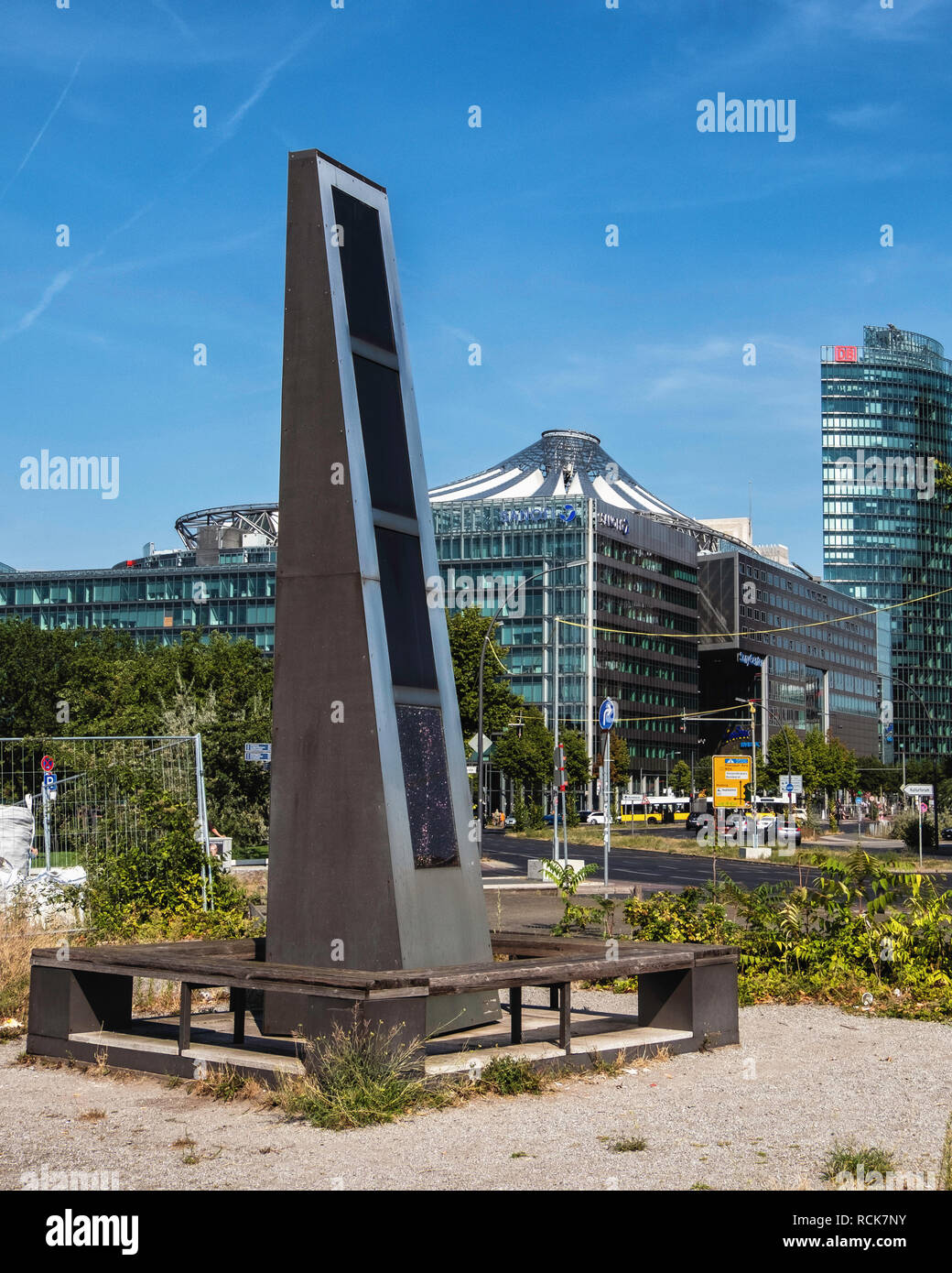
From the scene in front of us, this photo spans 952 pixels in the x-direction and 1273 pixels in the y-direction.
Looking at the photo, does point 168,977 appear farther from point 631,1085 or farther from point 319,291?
point 319,291

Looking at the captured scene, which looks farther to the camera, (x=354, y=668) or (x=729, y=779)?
(x=729, y=779)

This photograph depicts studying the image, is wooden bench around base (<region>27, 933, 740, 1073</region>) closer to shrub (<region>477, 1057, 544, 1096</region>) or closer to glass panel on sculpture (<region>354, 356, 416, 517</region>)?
shrub (<region>477, 1057, 544, 1096</region>)

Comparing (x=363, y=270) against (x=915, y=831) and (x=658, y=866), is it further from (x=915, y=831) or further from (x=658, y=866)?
(x=915, y=831)

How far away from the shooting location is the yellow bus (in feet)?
341

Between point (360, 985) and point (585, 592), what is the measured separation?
101759 mm

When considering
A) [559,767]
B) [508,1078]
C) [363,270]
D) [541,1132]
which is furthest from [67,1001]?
[559,767]

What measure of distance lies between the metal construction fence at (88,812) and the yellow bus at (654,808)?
8283 centimetres

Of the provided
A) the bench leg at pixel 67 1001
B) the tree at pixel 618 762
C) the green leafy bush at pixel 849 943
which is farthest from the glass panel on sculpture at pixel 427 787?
the tree at pixel 618 762

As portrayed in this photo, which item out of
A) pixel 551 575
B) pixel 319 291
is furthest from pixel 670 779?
pixel 319 291

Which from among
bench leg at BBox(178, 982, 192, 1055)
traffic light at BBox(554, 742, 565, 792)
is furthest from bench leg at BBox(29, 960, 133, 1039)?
traffic light at BBox(554, 742, 565, 792)

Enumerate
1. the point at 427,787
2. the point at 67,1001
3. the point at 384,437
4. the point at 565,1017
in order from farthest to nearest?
1. the point at 384,437
2. the point at 427,787
3. the point at 67,1001
4. the point at 565,1017

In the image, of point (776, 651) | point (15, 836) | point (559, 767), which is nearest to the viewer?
point (15, 836)

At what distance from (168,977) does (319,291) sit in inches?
191

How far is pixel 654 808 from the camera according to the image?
11069cm
